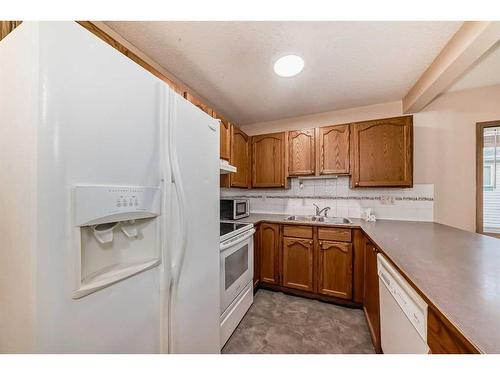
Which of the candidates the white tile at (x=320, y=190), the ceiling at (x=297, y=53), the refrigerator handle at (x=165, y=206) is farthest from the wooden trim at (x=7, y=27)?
the white tile at (x=320, y=190)

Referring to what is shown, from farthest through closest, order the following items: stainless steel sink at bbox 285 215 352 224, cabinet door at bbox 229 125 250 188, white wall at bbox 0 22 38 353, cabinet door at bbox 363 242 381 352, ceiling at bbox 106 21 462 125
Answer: stainless steel sink at bbox 285 215 352 224
cabinet door at bbox 229 125 250 188
cabinet door at bbox 363 242 381 352
ceiling at bbox 106 21 462 125
white wall at bbox 0 22 38 353

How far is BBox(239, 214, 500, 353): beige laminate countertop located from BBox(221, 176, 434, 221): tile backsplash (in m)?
0.83

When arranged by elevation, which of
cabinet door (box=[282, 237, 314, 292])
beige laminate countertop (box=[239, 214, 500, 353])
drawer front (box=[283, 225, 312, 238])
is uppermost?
beige laminate countertop (box=[239, 214, 500, 353])

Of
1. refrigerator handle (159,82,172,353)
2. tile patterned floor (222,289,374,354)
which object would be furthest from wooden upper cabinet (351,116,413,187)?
refrigerator handle (159,82,172,353)

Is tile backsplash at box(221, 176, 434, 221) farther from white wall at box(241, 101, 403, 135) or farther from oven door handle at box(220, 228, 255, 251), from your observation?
oven door handle at box(220, 228, 255, 251)

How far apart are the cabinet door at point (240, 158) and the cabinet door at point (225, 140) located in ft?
0.27

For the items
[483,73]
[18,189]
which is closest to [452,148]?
[483,73]

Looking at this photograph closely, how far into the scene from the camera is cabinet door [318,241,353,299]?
1953 mm

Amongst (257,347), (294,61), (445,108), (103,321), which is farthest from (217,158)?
(445,108)

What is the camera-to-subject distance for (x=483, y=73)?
1.75m

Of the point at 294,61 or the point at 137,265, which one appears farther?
the point at 294,61
